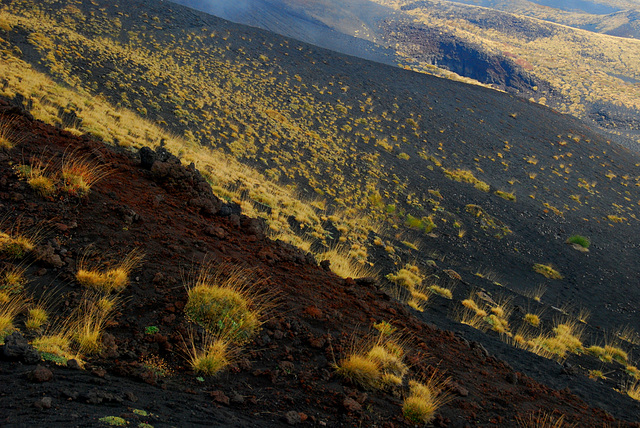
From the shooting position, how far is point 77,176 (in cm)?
526

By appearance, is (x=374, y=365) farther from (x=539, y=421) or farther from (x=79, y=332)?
(x=79, y=332)

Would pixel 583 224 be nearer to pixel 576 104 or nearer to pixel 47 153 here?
pixel 47 153

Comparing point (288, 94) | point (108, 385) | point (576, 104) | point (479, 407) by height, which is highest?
point (576, 104)

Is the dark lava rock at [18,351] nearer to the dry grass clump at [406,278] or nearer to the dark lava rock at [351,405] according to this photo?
the dark lava rock at [351,405]

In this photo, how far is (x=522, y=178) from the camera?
990 inches

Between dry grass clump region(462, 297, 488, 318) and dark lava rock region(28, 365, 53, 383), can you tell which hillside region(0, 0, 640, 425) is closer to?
dry grass clump region(462, 297, 488, 318)

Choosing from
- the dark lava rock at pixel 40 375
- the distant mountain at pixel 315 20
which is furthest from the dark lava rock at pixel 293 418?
the distant mountain at pixel 315 20

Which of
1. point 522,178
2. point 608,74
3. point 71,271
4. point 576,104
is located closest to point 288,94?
point 522,178

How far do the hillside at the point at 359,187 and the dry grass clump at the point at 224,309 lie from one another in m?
0.24

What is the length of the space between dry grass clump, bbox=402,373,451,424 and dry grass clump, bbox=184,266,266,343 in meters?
1.76

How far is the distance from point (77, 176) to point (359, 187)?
14818 mm

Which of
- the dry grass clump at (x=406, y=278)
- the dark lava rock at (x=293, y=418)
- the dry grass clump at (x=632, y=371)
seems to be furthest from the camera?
the dry grass clump at (x=406, y=278)

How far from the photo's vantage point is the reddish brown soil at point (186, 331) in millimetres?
2877

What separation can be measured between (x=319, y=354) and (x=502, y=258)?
13.5m
